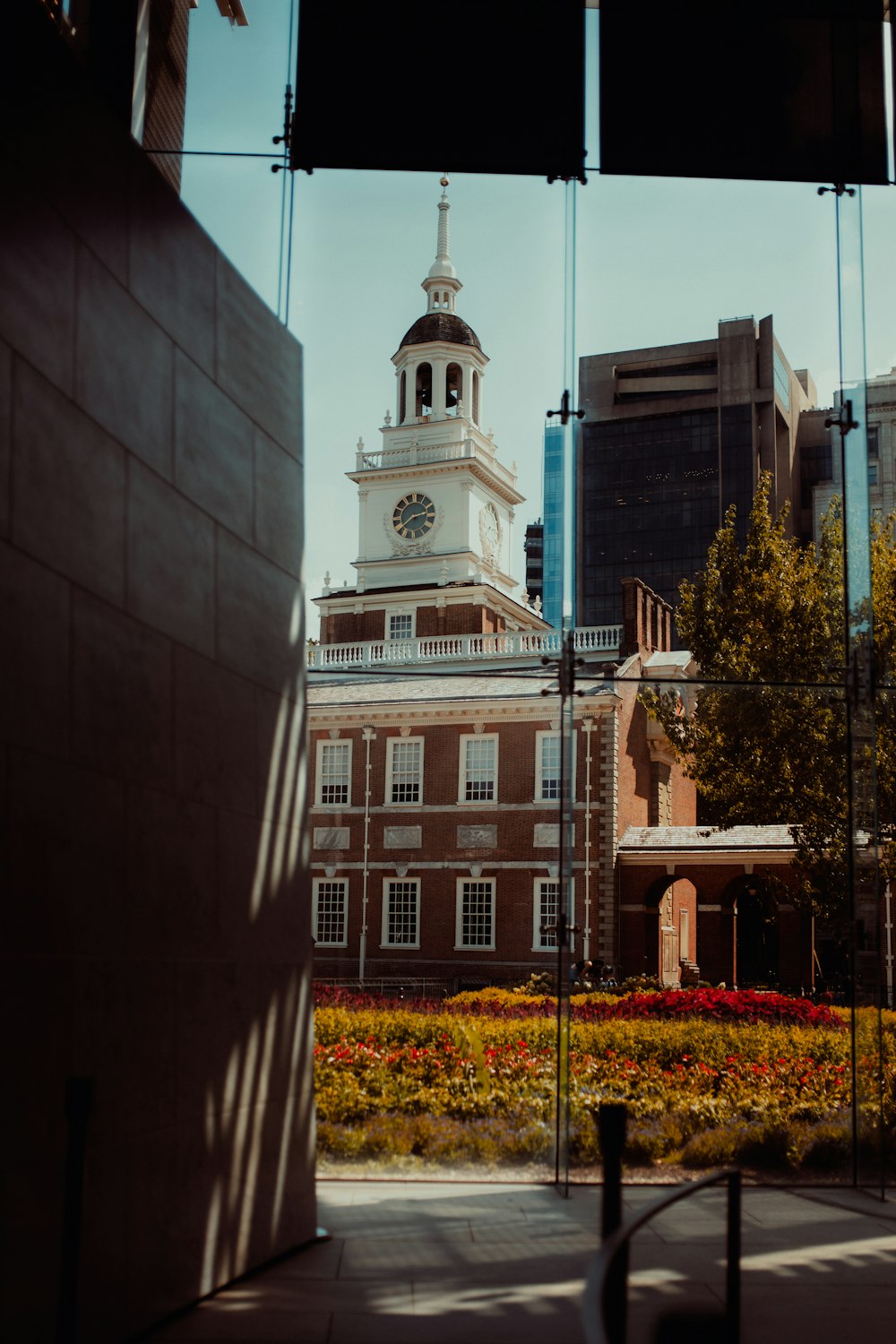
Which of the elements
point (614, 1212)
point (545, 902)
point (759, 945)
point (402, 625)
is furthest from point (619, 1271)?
point (402, 625)

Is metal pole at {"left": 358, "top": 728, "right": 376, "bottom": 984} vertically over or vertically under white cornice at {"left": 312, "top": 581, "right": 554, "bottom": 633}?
under

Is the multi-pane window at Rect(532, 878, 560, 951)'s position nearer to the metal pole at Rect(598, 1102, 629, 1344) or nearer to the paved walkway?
the paved walkway

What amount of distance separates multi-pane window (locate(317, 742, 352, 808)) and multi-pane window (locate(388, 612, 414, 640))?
60.5 ft

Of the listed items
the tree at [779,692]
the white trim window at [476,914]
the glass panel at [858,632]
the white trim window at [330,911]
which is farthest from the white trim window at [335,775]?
the glass panel at [858,632]

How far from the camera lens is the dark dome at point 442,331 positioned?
9.28m

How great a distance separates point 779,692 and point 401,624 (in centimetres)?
2035

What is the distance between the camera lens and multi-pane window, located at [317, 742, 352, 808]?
1012 centimetres

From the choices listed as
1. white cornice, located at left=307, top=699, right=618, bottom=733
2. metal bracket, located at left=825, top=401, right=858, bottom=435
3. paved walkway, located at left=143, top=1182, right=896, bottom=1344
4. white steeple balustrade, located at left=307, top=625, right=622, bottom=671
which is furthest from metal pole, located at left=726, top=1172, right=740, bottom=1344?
metal bracket, located at left=825, top=401, right=858, bottom=435

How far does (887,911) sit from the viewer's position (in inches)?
349

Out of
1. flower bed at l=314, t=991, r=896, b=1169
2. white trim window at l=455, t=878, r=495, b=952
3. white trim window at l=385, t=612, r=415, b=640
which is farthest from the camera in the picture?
white trim window at l=385, t=612, r=415, b=640

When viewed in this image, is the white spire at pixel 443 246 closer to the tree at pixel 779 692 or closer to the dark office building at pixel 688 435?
the dark office building at pixel 688 435

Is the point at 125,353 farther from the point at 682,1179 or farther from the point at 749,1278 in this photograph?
the point at 682,1179

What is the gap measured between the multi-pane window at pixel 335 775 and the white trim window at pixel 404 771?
31 centimetres

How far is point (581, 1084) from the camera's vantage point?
9.76 meters
